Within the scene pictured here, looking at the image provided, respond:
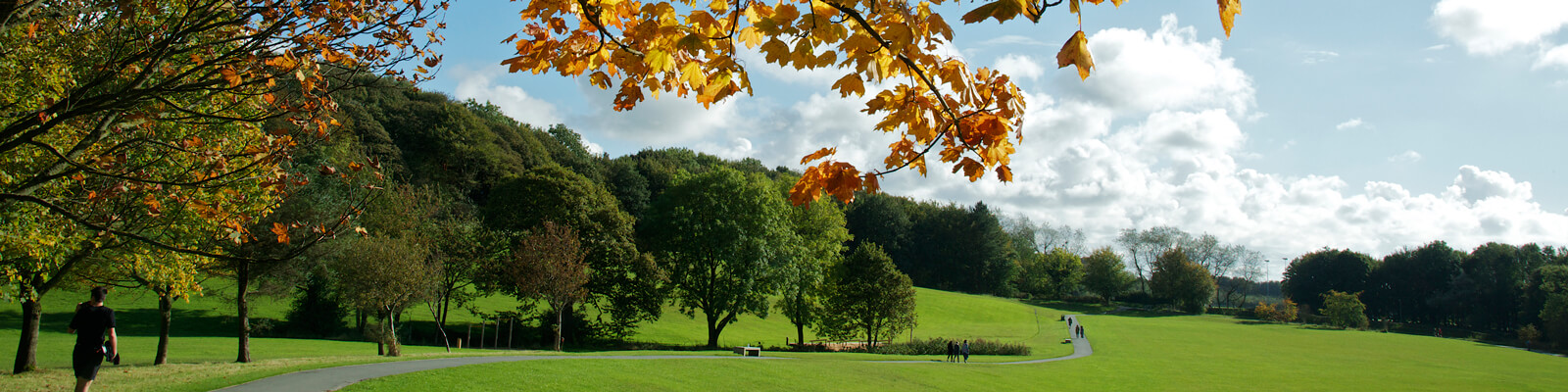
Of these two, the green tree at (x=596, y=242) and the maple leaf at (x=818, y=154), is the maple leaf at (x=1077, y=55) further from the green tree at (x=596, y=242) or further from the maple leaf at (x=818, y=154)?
the green tree at (x=596, y=242)

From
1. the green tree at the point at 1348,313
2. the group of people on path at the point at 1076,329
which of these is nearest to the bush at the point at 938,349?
the group of people on path at the point at 1076,329

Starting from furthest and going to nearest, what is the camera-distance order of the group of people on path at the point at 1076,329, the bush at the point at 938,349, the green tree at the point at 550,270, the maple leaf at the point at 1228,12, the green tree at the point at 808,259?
1. the group of people on path at the point at 1076,329
2. the green tree at the point at 808,259
3. the bush at the point at 938,349
4. the green tree at the point at 550,270
5. the maple leaf at the point at 1228,12

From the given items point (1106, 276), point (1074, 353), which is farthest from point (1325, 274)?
point (1074, 353)

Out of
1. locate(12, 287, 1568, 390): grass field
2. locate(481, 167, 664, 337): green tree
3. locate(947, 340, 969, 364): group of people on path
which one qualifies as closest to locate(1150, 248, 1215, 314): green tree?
locate(12, 287, 1568, 390): grass field

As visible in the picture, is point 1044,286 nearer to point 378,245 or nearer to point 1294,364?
point 1294,364

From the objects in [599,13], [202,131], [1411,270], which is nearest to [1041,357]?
[202,131]

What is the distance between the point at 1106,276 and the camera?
82.8m

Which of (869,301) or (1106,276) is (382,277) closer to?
(869,301)

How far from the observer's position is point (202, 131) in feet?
Result: 39.7

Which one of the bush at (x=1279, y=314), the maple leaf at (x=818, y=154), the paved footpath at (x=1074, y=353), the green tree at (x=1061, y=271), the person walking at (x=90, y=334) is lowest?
the paved footpath at (x=1074, y=353)

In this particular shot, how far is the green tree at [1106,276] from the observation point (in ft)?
273

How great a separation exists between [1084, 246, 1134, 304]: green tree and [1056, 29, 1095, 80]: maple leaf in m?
88.6

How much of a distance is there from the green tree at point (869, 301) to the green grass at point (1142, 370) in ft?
25.9

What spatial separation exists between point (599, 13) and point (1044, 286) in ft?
296
